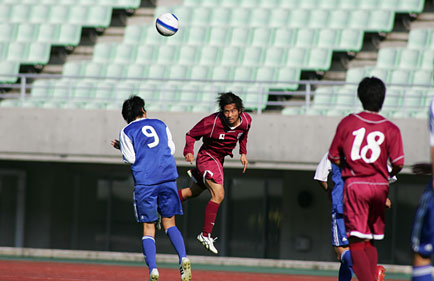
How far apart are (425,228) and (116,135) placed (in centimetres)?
1228

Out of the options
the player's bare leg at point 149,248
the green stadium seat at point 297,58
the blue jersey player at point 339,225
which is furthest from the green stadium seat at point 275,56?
the blue jersey player at point 339,225

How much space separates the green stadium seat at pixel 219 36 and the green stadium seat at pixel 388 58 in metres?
4.04

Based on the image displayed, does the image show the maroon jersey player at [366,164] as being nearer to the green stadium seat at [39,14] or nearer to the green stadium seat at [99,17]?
the green stadium seat at [99,17]

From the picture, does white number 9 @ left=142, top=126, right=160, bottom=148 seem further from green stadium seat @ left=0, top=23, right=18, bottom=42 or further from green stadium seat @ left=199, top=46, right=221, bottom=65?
green stadium seat @ left=0, top=23, right=18, bottom=42

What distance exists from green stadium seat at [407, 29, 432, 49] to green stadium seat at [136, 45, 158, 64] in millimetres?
6530

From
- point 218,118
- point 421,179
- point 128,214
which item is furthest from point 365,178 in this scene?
point 128,214

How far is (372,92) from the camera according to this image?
6574mm

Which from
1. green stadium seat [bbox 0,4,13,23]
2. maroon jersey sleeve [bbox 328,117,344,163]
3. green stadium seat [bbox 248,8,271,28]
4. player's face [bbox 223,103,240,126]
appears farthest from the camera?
green stadium seat [bbox 0,4,13,23]

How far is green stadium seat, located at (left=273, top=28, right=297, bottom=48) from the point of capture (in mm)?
21142

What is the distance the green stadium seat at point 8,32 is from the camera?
22484 mm

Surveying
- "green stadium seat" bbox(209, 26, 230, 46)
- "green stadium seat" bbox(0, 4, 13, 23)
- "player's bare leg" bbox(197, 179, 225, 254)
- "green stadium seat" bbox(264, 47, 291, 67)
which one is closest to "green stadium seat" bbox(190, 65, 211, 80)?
"green stadium seat" bbox(209, 26, 230, 46)

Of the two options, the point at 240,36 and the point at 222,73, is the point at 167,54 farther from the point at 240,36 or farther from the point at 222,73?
the point at 240,36

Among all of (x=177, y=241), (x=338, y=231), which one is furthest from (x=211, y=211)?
(x=338, y=231)

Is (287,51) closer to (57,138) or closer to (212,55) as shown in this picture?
(212,55)
